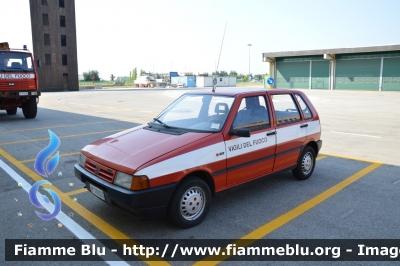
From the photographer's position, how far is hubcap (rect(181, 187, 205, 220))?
3.74 meters

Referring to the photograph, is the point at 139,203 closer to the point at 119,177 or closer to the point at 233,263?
the point at 119,177

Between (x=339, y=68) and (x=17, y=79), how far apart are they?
129ft

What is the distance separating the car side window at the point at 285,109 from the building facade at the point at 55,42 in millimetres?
45557

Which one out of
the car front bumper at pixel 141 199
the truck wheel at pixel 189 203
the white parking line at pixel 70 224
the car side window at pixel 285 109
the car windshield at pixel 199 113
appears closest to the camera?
the white parking line at pixel 70 224

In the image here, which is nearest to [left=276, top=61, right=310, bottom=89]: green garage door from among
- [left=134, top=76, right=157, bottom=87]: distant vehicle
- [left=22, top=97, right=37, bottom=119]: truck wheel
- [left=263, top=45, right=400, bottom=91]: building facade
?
[left=263, top=45, right=400, bottom=91]: building facade

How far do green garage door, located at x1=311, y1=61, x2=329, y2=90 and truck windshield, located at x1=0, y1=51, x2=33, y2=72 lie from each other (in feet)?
127

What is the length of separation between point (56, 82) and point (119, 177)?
48.6 m

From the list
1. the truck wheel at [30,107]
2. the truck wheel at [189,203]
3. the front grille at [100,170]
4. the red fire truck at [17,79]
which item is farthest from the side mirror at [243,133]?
the truck wheel at [30,107]

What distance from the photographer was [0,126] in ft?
37.8

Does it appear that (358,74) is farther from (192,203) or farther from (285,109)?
(192,203)

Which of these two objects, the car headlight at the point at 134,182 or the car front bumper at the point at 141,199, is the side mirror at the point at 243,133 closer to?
the car front bumper at the point at 141,199

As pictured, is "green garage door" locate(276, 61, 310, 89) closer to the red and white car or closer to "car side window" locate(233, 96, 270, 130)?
the red and white car

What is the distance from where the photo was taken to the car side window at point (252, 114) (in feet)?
14.4

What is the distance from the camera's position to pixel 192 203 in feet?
12.5
